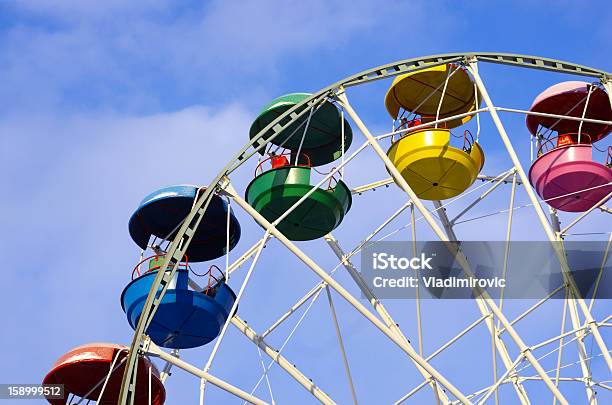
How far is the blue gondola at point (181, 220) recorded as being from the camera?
71.2 feet

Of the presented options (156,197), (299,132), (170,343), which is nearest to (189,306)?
(170,343)

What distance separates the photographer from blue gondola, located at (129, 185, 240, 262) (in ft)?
71.2

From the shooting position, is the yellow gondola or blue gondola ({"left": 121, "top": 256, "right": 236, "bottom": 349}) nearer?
blue gondola ({"left": 121, "top": 256, "right": 236, "bottom": 349})

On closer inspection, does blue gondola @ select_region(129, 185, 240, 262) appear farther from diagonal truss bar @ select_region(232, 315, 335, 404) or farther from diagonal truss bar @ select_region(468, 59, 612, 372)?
diagonal truss bar @ select_region(468, 59, 612, 372)

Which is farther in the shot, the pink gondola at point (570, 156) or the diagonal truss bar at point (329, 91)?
the pink gondola at point (570, 156)

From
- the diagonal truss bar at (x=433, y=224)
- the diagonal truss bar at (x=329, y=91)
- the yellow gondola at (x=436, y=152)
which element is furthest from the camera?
the yellow gondola at (x=436, y=152)

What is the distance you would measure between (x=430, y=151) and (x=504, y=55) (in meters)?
2.19

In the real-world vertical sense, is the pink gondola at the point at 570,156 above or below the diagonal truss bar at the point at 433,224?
above

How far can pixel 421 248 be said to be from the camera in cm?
2350

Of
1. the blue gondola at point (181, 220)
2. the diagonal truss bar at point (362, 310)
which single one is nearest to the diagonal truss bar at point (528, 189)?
the diagonal truss bar at point (362, 310)

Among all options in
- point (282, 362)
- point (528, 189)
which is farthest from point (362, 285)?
point (528, 189)

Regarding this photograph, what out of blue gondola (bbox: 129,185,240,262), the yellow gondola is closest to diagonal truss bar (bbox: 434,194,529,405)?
the yellow gondola

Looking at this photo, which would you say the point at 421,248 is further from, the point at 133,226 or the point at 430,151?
the point at 133,226

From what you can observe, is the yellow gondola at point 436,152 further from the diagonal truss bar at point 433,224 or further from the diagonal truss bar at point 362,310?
the diagonal truss bar at point 362,310
